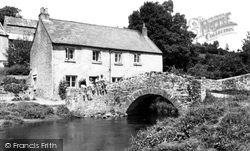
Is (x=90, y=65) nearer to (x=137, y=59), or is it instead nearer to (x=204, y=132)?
(x=137, y=59)

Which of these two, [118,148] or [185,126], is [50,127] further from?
[185,126]

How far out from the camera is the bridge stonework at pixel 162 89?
1420 cm

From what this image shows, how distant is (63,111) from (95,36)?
404 inches

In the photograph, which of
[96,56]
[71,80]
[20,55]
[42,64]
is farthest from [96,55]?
[20,55]

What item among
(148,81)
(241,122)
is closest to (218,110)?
(241,122)

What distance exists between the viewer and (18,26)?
151 feet

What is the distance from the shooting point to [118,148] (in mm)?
9742

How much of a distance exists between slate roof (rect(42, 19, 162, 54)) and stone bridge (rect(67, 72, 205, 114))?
6745 millimetres

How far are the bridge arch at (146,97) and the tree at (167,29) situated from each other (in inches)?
764

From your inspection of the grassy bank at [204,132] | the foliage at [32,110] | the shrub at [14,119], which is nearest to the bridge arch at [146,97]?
the grassy bank at [204,132]

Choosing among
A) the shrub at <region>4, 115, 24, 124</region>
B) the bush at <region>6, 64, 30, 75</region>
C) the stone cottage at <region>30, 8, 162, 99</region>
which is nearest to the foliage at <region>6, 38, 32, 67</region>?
the bush at <region>6, 64, 30, 75</region>

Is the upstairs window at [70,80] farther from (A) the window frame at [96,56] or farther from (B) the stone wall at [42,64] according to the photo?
(A) the window frame at [96,56]

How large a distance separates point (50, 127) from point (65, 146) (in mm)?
4588

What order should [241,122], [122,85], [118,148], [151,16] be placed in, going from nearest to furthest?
[241,122]
[118,148]
[122,85]
[151,16]
